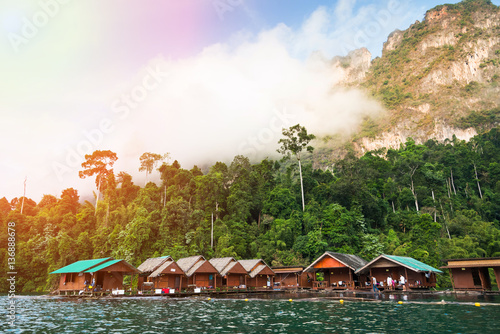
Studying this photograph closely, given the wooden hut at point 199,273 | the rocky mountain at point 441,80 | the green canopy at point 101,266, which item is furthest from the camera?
the rocky mountain at point 441,80

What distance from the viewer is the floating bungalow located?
32938 mm

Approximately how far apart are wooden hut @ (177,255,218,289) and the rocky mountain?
271ft

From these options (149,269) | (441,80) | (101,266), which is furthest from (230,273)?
(441,80)

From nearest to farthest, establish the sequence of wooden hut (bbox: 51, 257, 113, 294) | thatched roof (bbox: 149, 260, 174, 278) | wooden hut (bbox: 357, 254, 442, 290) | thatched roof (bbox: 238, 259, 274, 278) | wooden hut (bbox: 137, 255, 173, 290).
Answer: wooden hut (bbox: 357, 254, 442, 290) < wooden hut (bbox: 51, 257, 113, 294) < thatched roof (bbox: 149, 260, 174, 278) < wooden hut (bbox: 137, 255, 173, 290) < thatched roof (bbox: 238, 259, 274, 278)

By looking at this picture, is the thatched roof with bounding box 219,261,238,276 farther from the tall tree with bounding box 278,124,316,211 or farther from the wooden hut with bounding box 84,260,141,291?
the tall tree with bounding box 278,124,316,211

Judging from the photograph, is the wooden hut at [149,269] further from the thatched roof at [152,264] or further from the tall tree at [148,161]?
the tall tree at [148,161]

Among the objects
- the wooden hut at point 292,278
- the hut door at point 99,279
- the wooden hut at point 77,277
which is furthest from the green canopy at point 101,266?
the wooden hut at point 292,278

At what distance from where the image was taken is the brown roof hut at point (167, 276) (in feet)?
113

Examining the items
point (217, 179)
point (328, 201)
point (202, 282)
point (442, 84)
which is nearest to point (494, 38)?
point (442, 84)

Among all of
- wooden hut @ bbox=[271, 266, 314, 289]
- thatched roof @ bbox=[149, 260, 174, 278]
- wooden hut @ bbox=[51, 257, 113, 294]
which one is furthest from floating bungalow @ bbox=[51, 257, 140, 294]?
wooden hut @ bbox=[271, 266, 314, 289]

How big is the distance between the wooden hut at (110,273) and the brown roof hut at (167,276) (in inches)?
90.1

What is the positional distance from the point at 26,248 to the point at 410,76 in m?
133

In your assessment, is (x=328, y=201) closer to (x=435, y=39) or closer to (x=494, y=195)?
(x=494, y=195)

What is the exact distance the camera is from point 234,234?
5141cm
